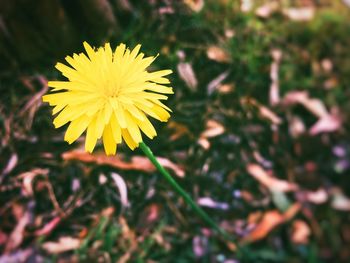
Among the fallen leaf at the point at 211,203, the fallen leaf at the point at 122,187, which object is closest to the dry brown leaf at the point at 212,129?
the fallen leaf at the point at 211,203

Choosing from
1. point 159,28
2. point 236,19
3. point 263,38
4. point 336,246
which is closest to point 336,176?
point 336,246

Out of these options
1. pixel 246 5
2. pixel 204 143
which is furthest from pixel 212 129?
pixel 246 5

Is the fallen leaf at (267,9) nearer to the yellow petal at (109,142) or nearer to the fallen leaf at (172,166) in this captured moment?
the fallen leaf at (172,166)

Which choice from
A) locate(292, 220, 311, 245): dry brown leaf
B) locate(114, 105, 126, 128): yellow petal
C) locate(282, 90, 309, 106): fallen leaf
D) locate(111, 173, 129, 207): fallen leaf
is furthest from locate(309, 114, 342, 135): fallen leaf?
locate(114, 105, 126, 128): yellow petal

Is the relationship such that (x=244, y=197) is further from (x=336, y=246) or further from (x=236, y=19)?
(x=236, y=19)

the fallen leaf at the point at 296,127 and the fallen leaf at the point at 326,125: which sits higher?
the fallen leaf at the point at 296,127

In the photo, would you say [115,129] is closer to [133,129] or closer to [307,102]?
[133,129]

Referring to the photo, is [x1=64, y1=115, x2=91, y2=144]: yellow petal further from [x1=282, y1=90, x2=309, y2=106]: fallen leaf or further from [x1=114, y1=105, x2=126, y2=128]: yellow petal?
[x1=282, y1=90, x2=309, y2=106]: fallen leaf
